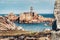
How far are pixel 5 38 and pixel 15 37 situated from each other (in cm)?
32

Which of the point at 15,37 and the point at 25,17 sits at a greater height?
the point at 25,17

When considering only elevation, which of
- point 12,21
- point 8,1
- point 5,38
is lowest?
point 5,38

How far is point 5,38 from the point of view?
849cm

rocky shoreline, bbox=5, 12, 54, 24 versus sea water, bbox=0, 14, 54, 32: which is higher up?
rocky shoreline, bbox=5, 12, 54, 24

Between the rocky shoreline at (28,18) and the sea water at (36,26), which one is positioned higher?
the rocky shoreline at (28,18)

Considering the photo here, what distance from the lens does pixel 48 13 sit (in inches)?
334

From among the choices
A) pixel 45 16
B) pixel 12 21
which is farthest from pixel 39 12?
pixel 12 21

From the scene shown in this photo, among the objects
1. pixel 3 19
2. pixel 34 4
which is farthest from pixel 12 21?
pixel 34 4

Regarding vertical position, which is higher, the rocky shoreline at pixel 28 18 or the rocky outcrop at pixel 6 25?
the rocky shoreline at pixel 28 18

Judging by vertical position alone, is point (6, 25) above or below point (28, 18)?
below

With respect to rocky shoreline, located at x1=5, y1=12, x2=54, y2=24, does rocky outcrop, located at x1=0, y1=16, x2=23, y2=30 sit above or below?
below

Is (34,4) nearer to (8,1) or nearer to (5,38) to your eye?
(8,1)

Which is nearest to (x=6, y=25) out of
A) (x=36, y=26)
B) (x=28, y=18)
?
(x=28, y=18)

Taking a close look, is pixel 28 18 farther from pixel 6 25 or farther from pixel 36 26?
pixel 6 25
